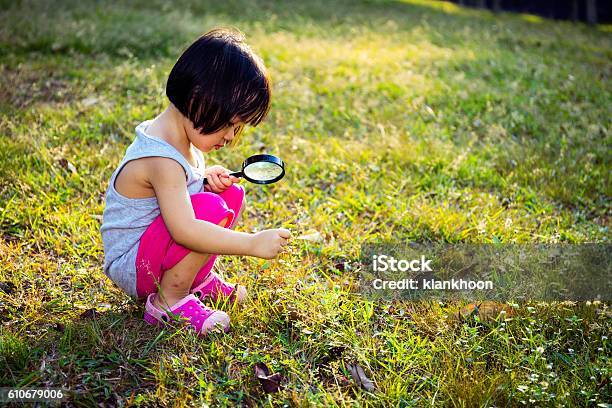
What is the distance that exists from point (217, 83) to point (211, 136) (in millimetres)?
257

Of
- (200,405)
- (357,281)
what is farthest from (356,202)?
(200,405)

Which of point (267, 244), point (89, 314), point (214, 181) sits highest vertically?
point (214, 181)

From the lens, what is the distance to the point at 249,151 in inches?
187

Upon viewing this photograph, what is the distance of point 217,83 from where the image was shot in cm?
247

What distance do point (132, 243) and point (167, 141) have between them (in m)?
0.51

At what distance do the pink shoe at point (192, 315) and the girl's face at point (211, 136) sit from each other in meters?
0.73

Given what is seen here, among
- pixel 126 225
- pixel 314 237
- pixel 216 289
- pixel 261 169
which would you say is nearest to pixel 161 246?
pixel 126 225

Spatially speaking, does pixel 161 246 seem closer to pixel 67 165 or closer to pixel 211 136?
pixel 211 136

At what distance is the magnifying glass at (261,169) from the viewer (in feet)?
9.05

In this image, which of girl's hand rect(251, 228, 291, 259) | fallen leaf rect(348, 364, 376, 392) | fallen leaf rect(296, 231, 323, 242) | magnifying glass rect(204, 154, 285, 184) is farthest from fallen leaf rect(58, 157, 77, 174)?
fallen leaf rect(348, 364, 376, 392)

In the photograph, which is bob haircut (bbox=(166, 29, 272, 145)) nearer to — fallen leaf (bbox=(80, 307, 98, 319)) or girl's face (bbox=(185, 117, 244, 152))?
girl's face (bbox=(185, 117, 244, 152))

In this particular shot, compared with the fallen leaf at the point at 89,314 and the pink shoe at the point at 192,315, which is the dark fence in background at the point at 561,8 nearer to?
the pink shoe at the point at 192,315

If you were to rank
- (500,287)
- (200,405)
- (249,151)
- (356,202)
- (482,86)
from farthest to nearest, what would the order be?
(482,86), (249,151), (356,202), (500,287), (200,405)

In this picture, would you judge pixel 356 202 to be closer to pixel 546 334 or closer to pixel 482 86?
pixel 546 334
